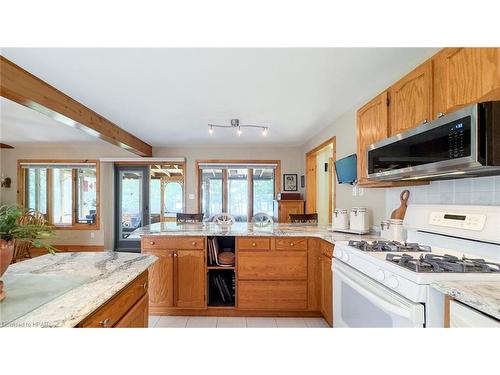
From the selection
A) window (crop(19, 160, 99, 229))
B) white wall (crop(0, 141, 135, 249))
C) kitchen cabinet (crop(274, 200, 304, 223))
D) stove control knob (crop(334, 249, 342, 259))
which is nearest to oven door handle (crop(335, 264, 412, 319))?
stove control knob (crop(334, 249, 342, 259))

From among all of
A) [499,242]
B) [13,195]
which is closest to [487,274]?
[499,242]

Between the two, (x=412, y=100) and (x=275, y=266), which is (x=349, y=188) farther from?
(x=412, y=100)

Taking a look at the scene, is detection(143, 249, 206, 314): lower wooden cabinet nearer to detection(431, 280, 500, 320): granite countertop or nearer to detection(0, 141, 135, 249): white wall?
detection(431, 280, 500, 320): granite countertop

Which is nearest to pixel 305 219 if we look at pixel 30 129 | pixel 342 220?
pixel 342 220

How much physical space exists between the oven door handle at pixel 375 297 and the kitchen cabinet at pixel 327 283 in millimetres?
478

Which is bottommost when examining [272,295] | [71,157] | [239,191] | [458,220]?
[272,295]

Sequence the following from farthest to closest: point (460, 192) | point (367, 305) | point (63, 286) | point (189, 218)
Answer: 1. point (189, 218)
2. point (460, 192)
3. point (367, 305)
4. point (63, 286)

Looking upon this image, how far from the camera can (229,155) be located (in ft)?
18.0

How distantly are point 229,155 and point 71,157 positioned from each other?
136 inches

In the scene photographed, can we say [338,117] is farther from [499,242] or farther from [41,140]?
[41,140]

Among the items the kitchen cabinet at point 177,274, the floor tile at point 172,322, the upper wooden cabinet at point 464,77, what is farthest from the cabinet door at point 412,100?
the floor tile at point 172,322

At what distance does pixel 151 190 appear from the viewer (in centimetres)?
572

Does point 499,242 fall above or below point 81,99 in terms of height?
below
